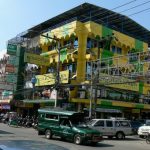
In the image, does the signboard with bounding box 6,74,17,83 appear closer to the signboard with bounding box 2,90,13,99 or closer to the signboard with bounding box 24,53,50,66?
the signboard with bounding box 2,90,13,99

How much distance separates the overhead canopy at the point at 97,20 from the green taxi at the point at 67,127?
19578mm

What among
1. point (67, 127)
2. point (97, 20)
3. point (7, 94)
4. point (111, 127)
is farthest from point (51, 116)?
point (7, 94)

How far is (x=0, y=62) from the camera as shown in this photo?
202ft

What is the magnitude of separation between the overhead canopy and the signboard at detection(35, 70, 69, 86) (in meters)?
6.71

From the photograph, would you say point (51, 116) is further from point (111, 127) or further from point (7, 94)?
point (7, 94)

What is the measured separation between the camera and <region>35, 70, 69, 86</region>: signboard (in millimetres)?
40769

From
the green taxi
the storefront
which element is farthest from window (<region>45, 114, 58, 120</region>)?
the storefront

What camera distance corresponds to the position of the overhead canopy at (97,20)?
148 feet

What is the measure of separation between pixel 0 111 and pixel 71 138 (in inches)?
1506

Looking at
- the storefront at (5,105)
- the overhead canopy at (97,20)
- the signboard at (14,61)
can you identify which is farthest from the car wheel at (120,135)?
the signboard at (14,61)

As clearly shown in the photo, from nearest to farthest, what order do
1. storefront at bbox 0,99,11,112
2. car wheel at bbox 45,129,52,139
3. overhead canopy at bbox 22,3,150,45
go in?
car wheel at bbox 45,129,52,139 → overhead canopy at bbox 22,3,150,45 → storefront at bbox 0,99,11,112

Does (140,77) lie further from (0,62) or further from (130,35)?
(0,62)

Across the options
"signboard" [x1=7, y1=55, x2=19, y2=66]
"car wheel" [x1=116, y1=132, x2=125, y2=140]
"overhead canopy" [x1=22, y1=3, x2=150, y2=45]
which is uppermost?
"overhead canopy" [x1=22, y1=3, x2=150, y2=45]

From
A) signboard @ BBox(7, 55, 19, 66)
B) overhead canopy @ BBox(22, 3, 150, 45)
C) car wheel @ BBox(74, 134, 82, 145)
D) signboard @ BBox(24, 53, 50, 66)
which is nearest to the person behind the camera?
car wheel @ BBox(74, 134, 82, 145)
